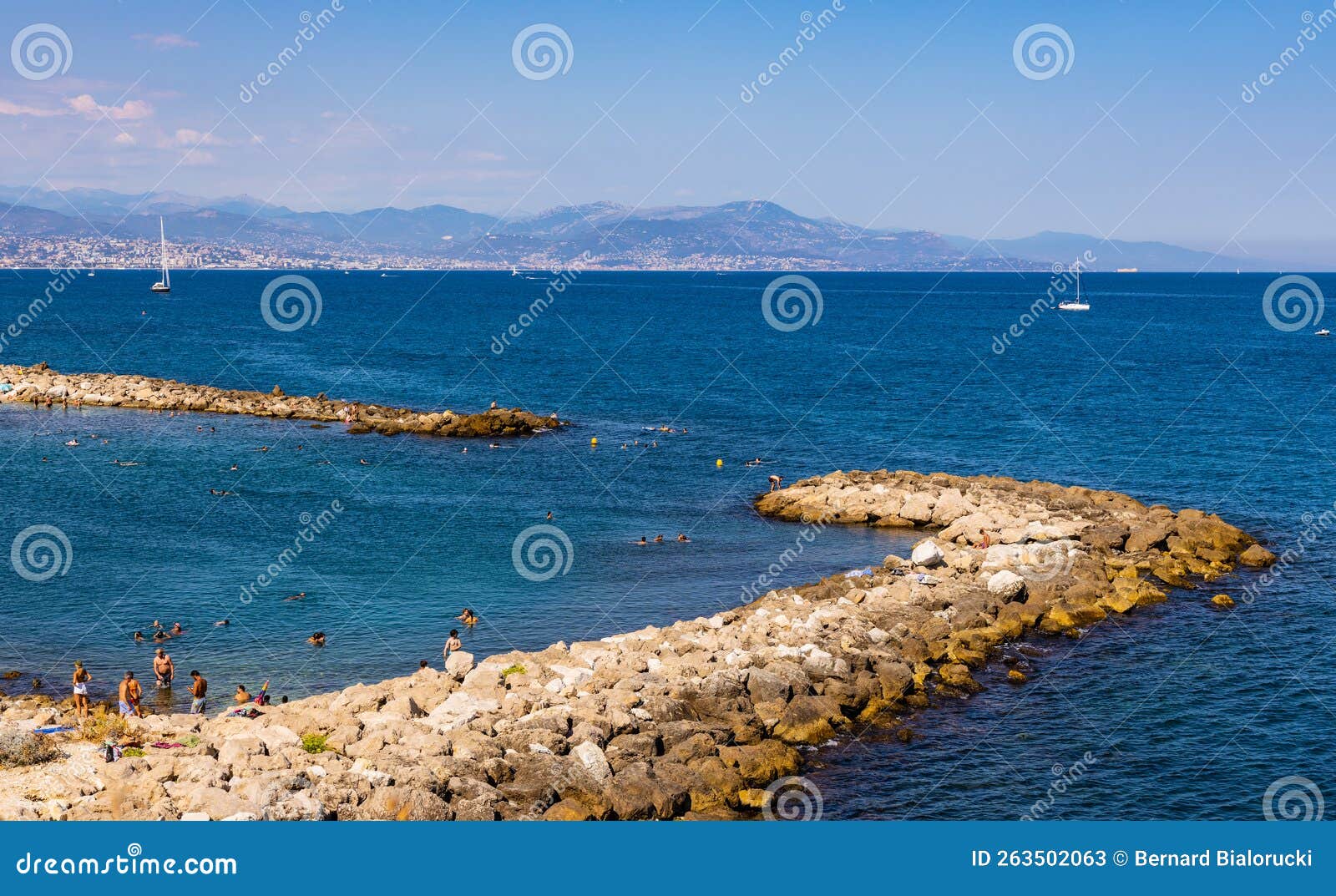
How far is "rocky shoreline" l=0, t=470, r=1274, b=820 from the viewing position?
75.3 ft

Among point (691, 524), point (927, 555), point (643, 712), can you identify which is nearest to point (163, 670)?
point (643, 712)

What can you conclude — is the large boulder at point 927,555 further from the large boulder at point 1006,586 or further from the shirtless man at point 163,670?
the shirtless man at point 163,670

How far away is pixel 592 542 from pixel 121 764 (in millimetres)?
27550

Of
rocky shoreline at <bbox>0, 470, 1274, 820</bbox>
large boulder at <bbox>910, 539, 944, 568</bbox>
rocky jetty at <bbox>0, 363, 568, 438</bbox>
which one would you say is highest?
rocky jetty at <bbox>0, 363, 568, 438</bbox>

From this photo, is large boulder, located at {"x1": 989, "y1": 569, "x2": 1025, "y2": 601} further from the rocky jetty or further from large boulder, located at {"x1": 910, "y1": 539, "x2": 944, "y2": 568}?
the rocky jetty

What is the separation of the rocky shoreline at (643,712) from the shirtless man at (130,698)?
1.29 meters

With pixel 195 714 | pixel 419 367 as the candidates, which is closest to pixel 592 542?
pixel 195 714

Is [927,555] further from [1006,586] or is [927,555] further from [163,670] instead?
[163,670]

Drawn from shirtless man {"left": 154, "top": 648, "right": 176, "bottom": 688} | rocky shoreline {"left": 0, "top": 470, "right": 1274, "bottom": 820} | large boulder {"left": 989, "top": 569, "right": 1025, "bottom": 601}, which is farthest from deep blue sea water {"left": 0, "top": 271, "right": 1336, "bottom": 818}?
large boulder {"left": 989, "top": 569, "right": 1025, "bottom": 601}

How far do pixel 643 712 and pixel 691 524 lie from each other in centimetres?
2528

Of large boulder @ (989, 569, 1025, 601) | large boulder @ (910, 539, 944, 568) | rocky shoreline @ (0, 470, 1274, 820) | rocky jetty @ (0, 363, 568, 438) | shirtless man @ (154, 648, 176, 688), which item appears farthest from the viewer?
rocky jetty @ (0, 363, 568, 438)

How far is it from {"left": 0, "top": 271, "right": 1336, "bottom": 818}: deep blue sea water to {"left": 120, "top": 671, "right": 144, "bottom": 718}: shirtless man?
2684 mm

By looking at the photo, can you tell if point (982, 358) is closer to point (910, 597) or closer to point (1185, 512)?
point (1185, 512)

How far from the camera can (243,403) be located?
84688 mm
